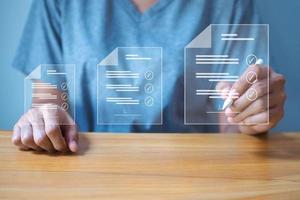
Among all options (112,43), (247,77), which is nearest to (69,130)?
(112,43)

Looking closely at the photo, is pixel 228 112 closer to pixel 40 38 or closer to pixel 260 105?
pixel 260 105

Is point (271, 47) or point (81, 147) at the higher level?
point (271, 47)

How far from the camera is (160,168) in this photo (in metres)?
0.48

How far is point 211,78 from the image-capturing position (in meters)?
0.48

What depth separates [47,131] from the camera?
496 millimetres

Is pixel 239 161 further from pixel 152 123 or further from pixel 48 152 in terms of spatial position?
pixel 48 152

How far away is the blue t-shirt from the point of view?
1.62 ft

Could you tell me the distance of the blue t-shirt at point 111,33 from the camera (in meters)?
0.49

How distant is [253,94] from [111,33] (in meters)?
0.20

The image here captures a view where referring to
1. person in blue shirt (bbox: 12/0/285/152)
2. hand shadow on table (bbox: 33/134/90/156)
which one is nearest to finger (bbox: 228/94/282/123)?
person in blue shirt (bbox: 12/0/285/152)

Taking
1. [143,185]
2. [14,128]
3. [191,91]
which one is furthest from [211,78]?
[14,128]

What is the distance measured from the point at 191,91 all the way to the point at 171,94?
28mm

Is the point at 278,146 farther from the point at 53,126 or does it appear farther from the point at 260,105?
the point at 53,126

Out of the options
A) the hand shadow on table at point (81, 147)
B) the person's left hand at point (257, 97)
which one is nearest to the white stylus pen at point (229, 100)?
the person's left hand at point (257, 97)
